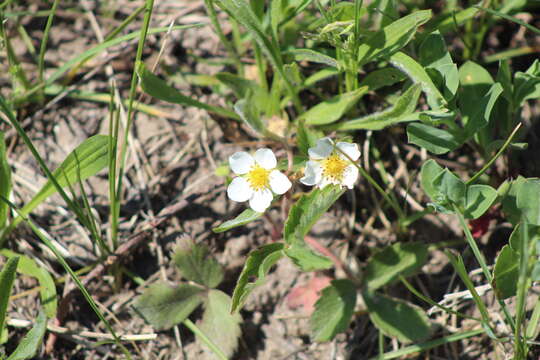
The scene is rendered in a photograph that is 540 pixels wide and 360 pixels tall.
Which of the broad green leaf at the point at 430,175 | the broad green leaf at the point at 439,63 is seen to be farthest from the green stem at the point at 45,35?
the broad green leaf at the point at 430,175

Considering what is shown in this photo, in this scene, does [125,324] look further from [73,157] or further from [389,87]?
[389,87]

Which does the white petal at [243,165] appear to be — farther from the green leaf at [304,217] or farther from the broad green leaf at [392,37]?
the broad green leaf at [392,37]

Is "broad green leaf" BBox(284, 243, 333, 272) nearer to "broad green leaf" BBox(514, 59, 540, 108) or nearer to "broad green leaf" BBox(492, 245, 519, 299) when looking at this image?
"broad green leaf" BBox(492, 245, 519, 299)

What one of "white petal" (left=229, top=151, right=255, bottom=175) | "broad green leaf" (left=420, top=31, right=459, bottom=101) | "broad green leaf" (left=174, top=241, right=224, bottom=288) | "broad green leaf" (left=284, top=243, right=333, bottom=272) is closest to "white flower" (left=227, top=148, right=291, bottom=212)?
"white petal" (left=229, top=151, right=255, bottom=175)

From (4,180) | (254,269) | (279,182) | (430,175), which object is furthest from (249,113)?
(4,180)

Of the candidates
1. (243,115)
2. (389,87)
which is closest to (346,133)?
(389,87)

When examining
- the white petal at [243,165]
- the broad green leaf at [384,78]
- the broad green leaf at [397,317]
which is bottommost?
the broad green leaf at [397,317]
